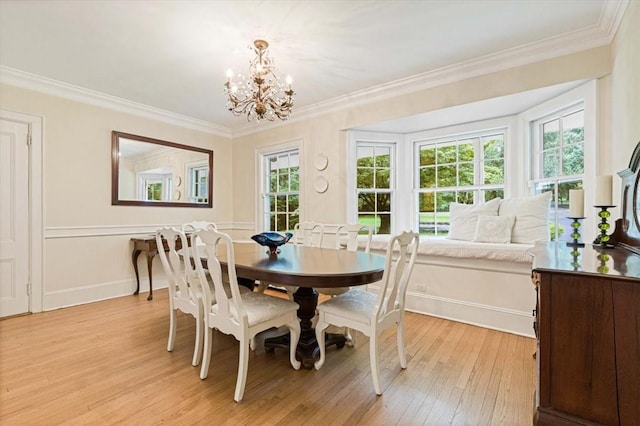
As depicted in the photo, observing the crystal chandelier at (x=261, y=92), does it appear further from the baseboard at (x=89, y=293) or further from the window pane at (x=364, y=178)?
the baseboard at (x=89, y=293)

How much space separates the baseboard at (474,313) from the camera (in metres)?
2.73

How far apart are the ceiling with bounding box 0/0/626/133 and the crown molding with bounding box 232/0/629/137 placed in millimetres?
11

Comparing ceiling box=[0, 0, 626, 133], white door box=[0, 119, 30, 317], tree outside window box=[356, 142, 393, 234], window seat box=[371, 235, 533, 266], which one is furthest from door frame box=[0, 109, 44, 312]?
window seat box=[371, 235, 533, 266]

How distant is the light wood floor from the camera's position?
1669 millimetres

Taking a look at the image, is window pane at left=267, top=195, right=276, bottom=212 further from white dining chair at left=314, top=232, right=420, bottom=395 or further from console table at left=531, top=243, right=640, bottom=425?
console table at left=531, top=243, right=640, bottom=425

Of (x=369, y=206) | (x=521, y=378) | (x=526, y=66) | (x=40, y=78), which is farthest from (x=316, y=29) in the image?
(x=40, y=78)

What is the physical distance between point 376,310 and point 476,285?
165 centimetres

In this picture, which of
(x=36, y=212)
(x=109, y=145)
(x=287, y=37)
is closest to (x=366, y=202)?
(x=287, y=37)

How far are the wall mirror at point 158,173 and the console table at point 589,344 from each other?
456cm

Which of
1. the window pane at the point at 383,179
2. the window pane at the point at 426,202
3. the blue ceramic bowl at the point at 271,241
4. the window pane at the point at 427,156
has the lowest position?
the blue ceramic bowl at the point at 271,241

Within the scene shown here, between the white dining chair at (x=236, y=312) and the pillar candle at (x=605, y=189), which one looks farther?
the pillar candle at (x=605, y=189)

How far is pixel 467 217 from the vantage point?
11.8 ft

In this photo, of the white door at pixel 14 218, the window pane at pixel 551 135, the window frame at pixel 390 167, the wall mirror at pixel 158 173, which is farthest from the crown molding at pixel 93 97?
the window pane at pixel 551 135

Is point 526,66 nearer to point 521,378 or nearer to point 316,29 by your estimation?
point 316,29
